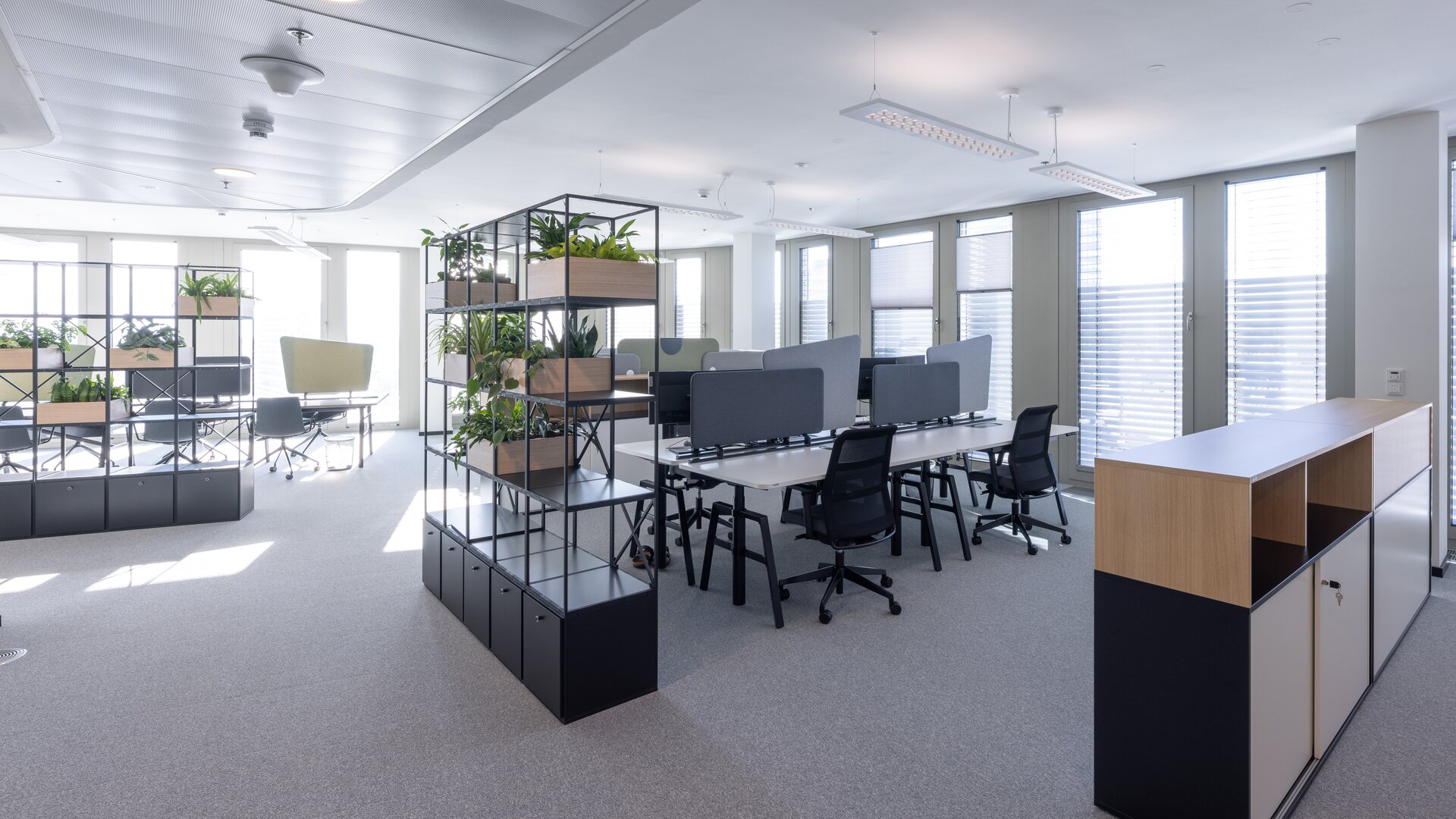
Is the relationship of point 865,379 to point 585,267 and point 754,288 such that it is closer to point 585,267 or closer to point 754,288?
point 585,267

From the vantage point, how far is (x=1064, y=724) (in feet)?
8.54

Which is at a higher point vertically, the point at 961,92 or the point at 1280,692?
the point at 961,92

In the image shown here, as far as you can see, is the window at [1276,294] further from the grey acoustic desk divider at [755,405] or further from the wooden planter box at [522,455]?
the wooden planter box at [522,455]

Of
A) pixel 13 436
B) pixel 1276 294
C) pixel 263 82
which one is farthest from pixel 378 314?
pixel 1276 294

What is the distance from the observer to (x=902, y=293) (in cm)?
827

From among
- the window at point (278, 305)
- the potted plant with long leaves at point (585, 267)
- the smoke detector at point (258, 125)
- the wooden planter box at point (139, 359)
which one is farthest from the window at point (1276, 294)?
the window at point (278, 305)

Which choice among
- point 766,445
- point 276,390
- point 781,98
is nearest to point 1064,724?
point 766,445

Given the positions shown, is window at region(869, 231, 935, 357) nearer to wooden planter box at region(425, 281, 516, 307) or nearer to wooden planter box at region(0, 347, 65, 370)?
wooden planter box at region(425, 281, 516, 307)

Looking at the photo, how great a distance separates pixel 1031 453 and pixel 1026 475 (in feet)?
0.49

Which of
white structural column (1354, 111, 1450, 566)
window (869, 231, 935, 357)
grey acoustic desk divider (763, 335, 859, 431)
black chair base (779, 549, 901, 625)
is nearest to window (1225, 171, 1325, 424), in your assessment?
white structural column (1354, 111, 1450, 566)

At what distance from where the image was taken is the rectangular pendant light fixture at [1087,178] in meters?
4.40

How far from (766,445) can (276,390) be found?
→ 8.44 m

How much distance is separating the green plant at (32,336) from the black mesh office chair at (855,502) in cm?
522

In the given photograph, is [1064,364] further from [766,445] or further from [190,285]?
[190,285]
